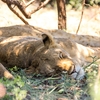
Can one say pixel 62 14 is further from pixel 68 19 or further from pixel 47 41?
pixel 68 19

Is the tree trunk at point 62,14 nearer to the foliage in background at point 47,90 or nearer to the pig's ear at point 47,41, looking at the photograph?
the pig's ear at point 47,41

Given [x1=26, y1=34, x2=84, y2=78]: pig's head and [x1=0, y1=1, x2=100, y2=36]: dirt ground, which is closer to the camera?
[x1=26, y1=34, x2=84, y2=78]: pig's head

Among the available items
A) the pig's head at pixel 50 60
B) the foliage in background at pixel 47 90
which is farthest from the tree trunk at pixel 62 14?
the foliage in background at pixel 47 90

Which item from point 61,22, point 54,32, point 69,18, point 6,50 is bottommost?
point 69,18

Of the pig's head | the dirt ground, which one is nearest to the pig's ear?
the pig's head

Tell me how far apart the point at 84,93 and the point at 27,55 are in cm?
145

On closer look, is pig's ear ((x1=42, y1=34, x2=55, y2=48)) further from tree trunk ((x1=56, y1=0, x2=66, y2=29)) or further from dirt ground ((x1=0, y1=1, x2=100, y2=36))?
dirt ground ((x1=0, y1=1, x2=100, y2=36))

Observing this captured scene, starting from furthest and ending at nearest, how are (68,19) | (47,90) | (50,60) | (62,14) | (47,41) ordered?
(68,19), (62,14), (47,41), (50,60), (47,90)

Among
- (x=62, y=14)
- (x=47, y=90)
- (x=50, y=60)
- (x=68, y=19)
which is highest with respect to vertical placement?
(x=47, y=90)

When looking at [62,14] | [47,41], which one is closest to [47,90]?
[47,41]

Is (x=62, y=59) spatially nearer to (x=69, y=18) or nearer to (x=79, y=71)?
(x=79, y=71)

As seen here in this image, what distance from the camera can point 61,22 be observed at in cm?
686

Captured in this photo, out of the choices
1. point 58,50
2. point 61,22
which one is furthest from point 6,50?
point 61,22

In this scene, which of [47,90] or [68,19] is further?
[68,19]
